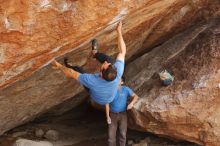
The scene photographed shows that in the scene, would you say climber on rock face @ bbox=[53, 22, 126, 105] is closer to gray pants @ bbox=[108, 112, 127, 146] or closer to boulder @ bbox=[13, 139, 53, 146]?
gray pants @ bbox=[108, 112, 127, 146]

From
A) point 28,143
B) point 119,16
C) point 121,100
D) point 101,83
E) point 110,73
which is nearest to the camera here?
point 110,73

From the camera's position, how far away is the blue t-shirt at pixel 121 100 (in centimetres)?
622

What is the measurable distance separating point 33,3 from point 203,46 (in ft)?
10.3

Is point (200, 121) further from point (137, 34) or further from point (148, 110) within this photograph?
point (137, 34)

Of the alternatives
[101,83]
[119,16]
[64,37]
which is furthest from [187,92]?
[64,37]

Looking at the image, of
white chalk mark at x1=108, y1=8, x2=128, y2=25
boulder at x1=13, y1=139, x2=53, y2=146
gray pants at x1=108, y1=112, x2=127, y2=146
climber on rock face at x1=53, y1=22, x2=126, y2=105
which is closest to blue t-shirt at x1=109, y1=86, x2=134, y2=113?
gray pants at x1=108, y1=112, x2=127, y2=146

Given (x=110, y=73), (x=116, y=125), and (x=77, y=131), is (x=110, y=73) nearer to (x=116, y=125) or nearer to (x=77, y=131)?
(x=116, y=125)

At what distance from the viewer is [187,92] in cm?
649

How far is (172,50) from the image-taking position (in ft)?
23.6

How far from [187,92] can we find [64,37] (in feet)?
7.35

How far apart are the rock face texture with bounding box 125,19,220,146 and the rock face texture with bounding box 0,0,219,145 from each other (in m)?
0.05

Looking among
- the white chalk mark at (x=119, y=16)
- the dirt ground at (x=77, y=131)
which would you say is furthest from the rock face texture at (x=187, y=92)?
the white chalk mark at (x=119, y=16)

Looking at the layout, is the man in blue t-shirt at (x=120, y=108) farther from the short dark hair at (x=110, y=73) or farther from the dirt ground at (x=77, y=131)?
the dirt ground at (x=77, y=131)

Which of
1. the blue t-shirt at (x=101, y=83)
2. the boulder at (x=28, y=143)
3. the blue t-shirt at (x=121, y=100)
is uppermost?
the blue t-shirt at (x=101, y=83)
